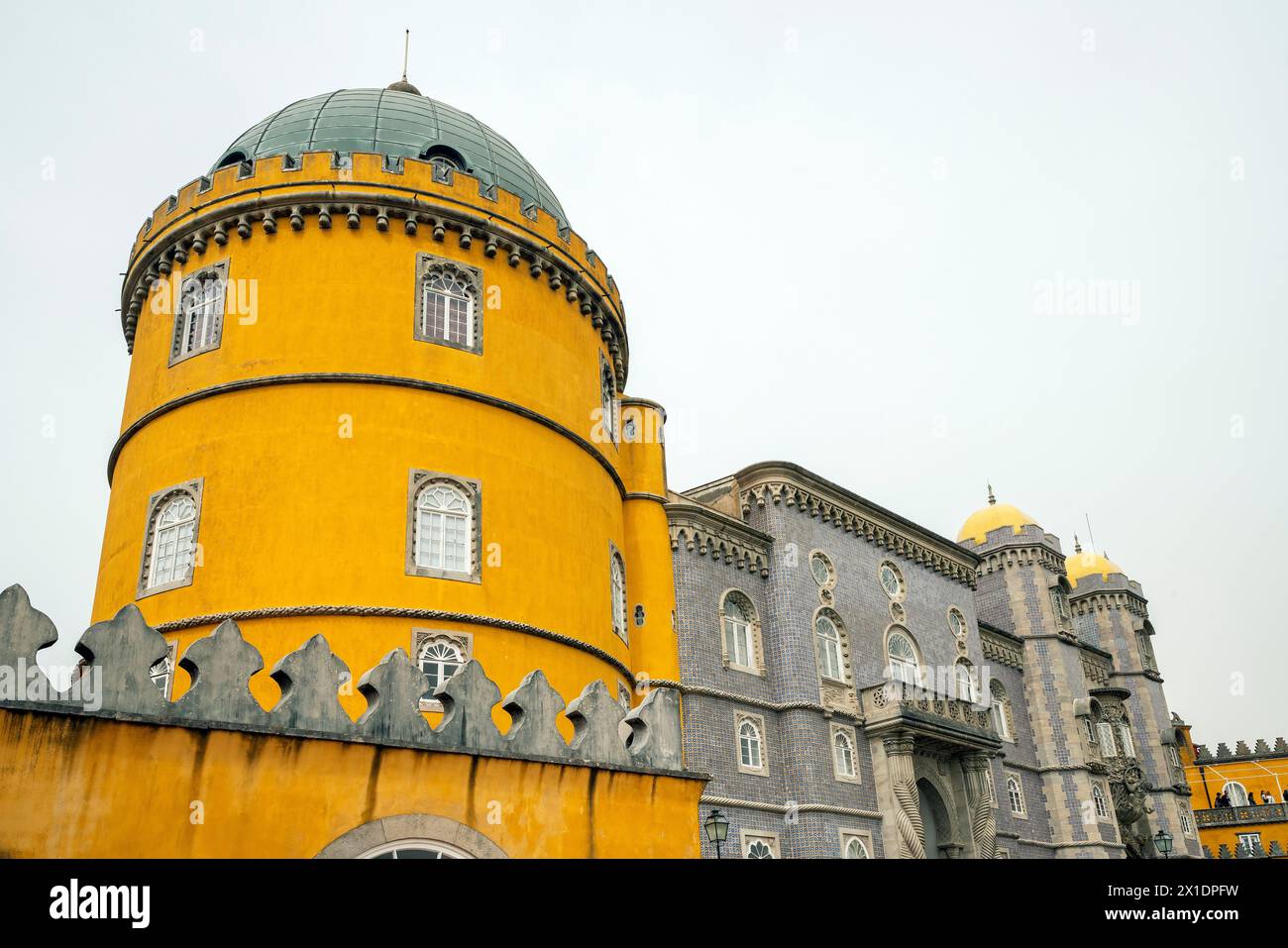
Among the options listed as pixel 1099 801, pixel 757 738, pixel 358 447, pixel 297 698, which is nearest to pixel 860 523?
pixel 757 738

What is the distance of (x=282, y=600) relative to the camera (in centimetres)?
1530

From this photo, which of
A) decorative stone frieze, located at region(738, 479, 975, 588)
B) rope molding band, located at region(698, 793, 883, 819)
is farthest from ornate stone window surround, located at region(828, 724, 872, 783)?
decorative stone frieze, located at region(738, 479, 975, 588)

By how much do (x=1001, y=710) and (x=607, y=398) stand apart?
2294cm

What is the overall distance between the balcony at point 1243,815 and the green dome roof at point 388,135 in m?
53.0

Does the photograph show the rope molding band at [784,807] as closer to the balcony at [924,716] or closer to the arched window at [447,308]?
the balcony at [924,716]

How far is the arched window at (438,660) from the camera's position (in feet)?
51.2

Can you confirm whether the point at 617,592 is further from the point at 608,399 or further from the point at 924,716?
the point at 924,716

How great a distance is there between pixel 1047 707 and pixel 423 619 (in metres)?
30.3

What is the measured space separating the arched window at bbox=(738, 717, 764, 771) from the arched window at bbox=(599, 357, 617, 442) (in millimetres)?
7820

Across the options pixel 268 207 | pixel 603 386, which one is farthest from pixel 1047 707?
pixel 268 207

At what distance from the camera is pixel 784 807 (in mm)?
24234

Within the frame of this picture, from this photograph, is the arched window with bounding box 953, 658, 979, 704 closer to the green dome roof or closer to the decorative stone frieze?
the decorative stone frieze

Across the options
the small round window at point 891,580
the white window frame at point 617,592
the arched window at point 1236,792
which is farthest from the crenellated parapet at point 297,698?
the arched window at point 1236,792
